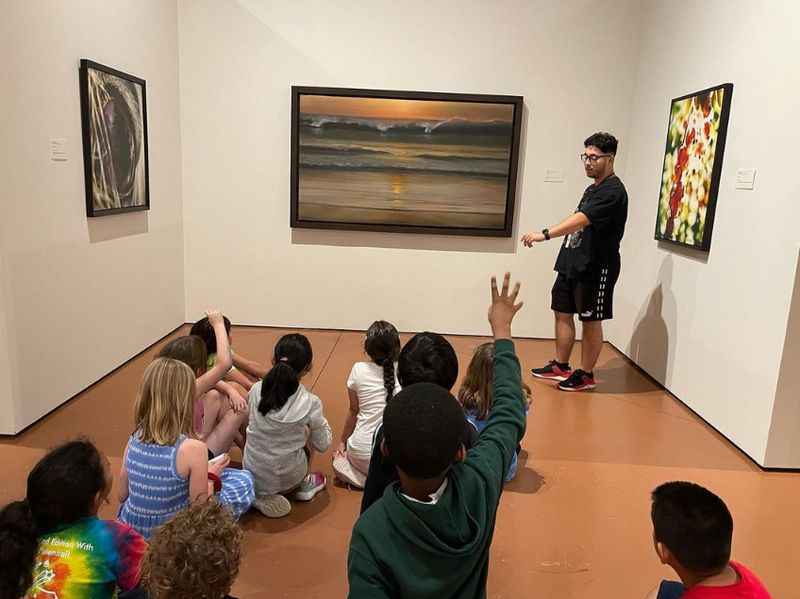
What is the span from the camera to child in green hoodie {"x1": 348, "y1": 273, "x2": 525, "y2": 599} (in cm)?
109

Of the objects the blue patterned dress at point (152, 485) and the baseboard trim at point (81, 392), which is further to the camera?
the baseboard trim at point (81, 392)

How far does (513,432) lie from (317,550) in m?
1.30

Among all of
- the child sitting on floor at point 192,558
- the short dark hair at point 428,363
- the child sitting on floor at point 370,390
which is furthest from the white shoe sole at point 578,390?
the child sitting on floor at point 192,558

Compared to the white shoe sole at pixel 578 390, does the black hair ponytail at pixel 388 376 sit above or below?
above

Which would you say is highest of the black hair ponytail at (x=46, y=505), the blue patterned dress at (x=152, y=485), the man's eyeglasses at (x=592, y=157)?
the man's eyeglasses at (x=592, y=157)

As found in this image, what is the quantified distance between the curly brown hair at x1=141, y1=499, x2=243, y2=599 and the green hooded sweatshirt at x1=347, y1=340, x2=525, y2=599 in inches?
11.4

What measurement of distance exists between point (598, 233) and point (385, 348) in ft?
7.10

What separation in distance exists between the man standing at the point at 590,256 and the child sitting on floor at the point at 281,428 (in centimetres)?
209

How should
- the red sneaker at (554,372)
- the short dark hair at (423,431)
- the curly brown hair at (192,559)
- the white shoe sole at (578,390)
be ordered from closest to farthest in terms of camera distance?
the short dark hair at (423,431)
the curly brown hair at (192,559)
the white shoe sole at (578,390)
the red sneaker at (554,372)

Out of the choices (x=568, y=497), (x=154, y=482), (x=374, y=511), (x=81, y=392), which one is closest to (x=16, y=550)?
(x=154, y=482)

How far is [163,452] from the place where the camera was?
6.36 ft

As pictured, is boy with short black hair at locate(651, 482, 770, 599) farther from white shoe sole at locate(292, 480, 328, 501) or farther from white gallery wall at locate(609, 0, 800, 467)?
white gallery wall at locate(609, 0, 800, 467)

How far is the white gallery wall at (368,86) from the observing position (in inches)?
203

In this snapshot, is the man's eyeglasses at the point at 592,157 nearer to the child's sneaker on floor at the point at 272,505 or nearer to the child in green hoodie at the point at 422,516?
the child's sneaker on floor at the point at 272,505
